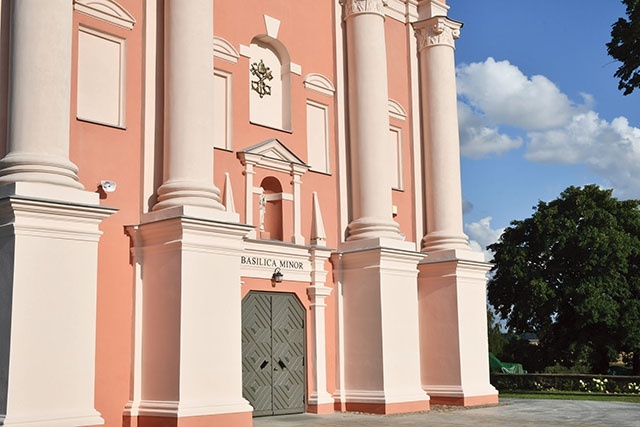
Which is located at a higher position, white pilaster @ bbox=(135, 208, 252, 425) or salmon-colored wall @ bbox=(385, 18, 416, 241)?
salmon-colored wall @ bbox=(385, 18, 416, 241)

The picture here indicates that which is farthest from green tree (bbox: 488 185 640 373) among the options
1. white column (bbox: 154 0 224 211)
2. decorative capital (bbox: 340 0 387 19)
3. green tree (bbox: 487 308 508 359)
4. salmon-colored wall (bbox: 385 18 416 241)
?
white column (bbox: 154 0 224 211)

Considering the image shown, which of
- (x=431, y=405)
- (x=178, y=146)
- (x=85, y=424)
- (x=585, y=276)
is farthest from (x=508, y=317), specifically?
(x=85, y=424)

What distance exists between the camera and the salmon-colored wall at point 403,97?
802 inches

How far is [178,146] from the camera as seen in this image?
14.6 metres

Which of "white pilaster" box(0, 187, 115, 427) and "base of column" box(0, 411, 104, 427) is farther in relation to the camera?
"white pilaster" box(0, 187, 115, 427)

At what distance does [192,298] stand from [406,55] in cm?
1033

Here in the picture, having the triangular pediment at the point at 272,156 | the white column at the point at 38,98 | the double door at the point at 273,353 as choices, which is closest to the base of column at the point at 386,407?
the double door at the point at 273,353

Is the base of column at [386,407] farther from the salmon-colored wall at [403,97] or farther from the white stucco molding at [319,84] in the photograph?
the white stucco molding at [319,84]

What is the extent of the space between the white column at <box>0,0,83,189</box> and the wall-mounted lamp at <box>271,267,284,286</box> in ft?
16.6

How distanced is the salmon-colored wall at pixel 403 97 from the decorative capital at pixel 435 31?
262mm

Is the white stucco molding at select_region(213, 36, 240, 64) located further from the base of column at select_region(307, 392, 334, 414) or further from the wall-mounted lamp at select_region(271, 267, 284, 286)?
the base of column at select_region(307, 392, 334, 414)

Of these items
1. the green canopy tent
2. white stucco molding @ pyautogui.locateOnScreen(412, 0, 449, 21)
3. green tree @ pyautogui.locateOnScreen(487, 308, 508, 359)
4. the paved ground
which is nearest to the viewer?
the paved ground

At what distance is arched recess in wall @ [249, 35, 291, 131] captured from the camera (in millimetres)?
17578

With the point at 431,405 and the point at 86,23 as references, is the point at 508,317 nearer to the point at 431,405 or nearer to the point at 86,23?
the point at 431,405
